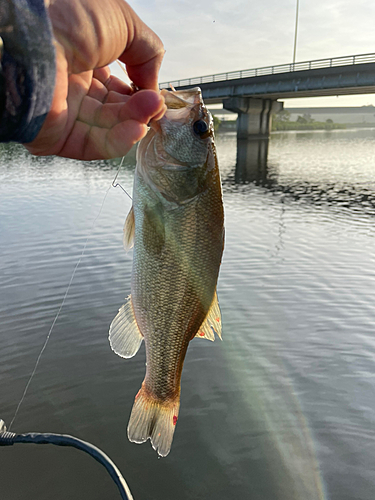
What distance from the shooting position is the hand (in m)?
1.82

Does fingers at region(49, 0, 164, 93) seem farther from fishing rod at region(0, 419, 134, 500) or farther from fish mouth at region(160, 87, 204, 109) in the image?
fishing rod at region(0, 419, 134, 500)

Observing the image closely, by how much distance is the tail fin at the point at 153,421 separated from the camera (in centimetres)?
265

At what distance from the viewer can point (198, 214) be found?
2482 mm

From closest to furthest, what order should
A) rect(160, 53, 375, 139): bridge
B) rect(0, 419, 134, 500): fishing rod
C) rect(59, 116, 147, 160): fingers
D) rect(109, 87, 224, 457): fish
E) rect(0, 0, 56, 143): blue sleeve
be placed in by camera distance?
rect(0, 0, 56, 143): blue sleeve < rect(59, 116, 147, 160): fingers < rect(109, 87, 224, 457): fish < rect(0, 419, 134, 500): fishing rod < rect(160, 53, 375, 139): bridge

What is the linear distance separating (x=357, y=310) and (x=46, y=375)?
6029 mm

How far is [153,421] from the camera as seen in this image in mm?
2701

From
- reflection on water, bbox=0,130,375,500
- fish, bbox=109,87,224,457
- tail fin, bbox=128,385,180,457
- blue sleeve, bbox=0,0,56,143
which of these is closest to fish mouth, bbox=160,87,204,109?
fish, bbox=109,87,224,457

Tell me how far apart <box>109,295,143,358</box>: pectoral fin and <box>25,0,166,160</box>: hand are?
1.03 m

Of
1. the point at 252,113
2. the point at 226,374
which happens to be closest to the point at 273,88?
the point at 252,113

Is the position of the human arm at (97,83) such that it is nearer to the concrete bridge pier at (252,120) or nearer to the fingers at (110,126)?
the fingers at (110,126)

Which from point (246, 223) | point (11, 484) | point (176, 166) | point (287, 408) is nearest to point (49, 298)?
point (11, 484)

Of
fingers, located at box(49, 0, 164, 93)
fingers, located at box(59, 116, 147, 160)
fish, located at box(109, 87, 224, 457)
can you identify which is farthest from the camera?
fish, located at box(109, 87, 224, 457)

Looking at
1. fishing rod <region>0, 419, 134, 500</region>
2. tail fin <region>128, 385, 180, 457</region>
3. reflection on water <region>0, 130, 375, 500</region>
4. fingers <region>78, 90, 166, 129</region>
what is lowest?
reflection on water <region>0, 130, 375, 500</region>

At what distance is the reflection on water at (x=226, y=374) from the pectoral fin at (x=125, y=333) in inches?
110
